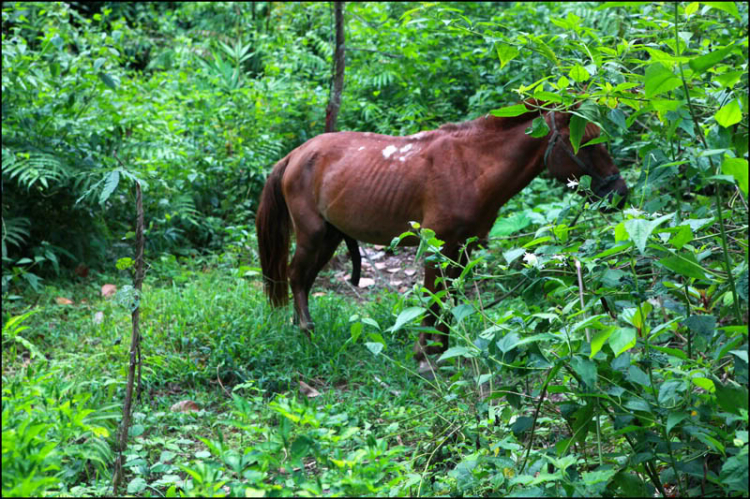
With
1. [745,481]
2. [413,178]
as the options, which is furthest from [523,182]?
[745,481]

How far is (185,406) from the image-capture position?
3941mm

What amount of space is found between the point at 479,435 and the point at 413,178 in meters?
2.08

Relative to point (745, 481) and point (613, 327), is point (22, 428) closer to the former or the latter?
point (613, 327)

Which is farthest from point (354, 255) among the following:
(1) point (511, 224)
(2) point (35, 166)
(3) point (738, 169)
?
(3) point (738, 169)

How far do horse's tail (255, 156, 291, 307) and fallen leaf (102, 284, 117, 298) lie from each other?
1411mm

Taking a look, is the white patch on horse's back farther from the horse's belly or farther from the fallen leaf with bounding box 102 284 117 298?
the fallen leaf with bounding box 102 284 117 298

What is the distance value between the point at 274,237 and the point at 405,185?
1.14 metres

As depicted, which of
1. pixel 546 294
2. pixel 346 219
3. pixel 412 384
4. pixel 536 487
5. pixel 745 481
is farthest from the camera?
pixel 346 219

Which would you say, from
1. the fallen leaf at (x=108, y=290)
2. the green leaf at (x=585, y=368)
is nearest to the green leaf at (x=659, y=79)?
the green leaf at (x=585, y=368)

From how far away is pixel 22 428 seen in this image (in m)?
1.99

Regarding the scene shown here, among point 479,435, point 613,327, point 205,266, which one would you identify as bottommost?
point 205,266

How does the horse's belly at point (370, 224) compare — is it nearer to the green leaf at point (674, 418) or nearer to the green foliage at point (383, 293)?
the green foliage at point (383, 293)

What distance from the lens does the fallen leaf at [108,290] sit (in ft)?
19.0

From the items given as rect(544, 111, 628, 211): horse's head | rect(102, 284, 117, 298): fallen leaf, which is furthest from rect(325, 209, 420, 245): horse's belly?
rect(102, 284, 117, 298): fallen leaf
